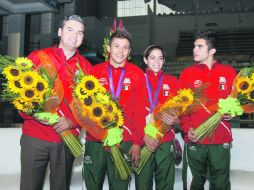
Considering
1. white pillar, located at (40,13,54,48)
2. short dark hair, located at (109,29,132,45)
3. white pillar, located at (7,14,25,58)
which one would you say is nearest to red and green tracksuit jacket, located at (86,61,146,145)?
short dark hair, located at (109,29,132,45)

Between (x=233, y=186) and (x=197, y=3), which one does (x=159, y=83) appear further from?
(x=197, y=3)

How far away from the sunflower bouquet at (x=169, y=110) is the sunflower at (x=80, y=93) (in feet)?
2.24

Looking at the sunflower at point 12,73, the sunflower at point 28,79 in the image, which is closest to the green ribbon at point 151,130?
the sunflower at point 28,79

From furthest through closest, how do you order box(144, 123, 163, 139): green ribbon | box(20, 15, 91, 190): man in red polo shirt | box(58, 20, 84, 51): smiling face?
1. box(144, 123, 163, 139): green ribbon
2. box(58, 20, 84, 51): smiling face
3. box(20, 15, 91, 190): man in red polo shirt

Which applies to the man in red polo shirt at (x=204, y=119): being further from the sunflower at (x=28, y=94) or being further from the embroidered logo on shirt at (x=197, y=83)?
the sunflower at (x=28, y=94)

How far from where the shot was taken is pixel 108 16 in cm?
2203

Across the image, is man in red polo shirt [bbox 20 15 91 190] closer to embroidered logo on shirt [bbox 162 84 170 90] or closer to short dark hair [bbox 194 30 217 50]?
embroidered logo on shirt [bbox 162 84 170 90]

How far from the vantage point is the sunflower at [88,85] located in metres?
2.20

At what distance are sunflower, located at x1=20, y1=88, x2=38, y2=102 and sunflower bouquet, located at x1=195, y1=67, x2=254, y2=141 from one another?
140cm

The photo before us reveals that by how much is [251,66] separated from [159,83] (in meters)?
0.82

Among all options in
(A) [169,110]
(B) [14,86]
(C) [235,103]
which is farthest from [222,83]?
(B) [14,86]

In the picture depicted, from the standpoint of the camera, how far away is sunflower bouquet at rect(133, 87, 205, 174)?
2551 mm

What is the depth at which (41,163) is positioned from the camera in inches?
90.5

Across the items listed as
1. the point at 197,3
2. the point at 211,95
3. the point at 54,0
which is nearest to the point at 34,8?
the point at 54,0
